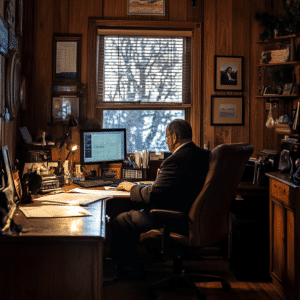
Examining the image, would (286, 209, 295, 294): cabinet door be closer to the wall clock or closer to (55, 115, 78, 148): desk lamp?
(55, 115, 78, 148): desk lamp

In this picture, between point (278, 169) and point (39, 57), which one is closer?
point (278, 169)

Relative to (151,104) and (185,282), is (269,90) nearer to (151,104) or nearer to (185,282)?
(151,104)

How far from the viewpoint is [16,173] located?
2.40 m

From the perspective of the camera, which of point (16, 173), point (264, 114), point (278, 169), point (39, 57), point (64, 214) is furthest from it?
point (264, 114)

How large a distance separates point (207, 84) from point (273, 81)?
0.64 m

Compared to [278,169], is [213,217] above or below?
below

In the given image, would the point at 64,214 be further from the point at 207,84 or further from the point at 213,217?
the point at 207,84

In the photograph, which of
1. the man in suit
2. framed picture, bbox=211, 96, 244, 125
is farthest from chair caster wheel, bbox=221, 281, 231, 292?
framed picture, bbox=211, 96, 244, 125

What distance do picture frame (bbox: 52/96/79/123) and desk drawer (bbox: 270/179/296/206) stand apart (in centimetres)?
190

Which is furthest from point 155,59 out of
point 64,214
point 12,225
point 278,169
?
point 12,225

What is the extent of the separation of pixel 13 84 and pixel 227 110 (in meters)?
2.04

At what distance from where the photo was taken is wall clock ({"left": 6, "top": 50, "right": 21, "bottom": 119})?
2.64 m

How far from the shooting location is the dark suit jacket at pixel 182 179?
8.14ft

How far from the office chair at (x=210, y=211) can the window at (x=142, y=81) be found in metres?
1.35
